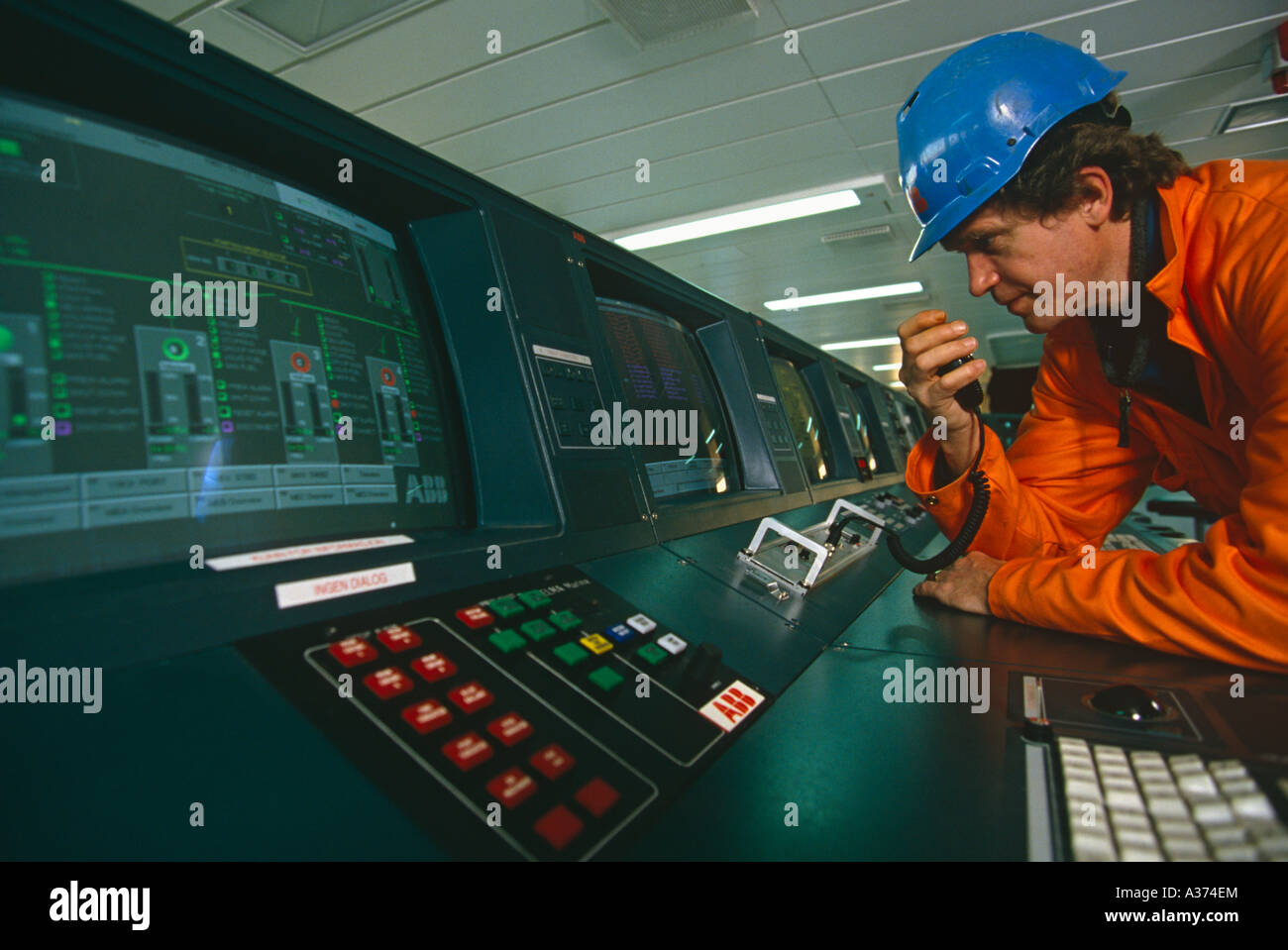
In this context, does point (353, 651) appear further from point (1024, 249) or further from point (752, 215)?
point (752, 215)

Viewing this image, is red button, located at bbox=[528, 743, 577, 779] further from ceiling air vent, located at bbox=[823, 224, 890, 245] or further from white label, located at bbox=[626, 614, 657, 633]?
ceiling air vent, located at bbox=[823, 224, 890, 245]

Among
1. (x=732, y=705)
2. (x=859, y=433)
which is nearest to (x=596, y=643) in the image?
(x=732, y=705)

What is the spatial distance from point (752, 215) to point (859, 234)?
977 mm

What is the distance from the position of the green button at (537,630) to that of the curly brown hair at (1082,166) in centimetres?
99

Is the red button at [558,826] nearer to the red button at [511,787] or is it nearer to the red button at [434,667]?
the red button at [511,787]

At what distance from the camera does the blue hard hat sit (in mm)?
957

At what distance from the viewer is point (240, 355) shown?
55 centimetres

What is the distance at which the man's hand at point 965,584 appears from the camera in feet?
3.20

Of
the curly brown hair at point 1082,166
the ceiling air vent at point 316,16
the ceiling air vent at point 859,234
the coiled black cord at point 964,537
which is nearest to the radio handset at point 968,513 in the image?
the coiled black cord at point 964,537

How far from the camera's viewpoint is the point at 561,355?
84 cm

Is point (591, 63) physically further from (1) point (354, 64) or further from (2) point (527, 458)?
(2) point (527, 458)

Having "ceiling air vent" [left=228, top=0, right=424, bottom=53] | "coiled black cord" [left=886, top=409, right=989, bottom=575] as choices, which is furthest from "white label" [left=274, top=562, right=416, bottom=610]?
"ceiling air vent" [left=228, top=0, right=424, bottom=53]

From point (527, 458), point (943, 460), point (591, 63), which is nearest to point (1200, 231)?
point (943, 460)
